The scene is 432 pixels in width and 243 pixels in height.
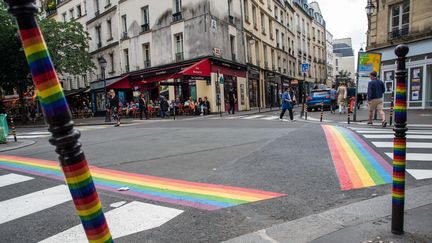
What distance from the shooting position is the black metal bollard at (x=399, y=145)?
2.44m

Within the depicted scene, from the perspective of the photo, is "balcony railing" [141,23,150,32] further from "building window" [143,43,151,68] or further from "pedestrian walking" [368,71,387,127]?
"pedestrian walking" [368,71,387,127]

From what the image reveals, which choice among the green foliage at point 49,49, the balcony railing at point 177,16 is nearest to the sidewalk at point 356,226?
the green foliage at point 49,49

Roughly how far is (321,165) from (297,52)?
43177 mm

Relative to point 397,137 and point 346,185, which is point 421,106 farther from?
point 397,137

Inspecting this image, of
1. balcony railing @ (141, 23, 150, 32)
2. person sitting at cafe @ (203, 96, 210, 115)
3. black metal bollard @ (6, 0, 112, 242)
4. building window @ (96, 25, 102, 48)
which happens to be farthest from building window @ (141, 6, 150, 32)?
black metal bollard @ (6, 0, 112, 242)

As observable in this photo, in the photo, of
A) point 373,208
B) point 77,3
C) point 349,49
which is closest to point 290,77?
point 77,3

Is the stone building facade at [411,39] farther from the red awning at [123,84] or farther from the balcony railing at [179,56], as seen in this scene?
the red awning at [123,84]

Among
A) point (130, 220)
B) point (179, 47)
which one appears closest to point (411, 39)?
point (179, 47)

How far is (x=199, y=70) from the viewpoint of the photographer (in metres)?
21.7

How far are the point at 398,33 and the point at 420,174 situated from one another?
18711mm

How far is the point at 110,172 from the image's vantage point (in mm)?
5469

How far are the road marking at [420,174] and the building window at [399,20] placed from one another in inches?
717

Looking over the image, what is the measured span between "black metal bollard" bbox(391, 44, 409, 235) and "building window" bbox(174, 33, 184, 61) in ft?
76.5

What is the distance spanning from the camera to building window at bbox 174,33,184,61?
25.1 meters
